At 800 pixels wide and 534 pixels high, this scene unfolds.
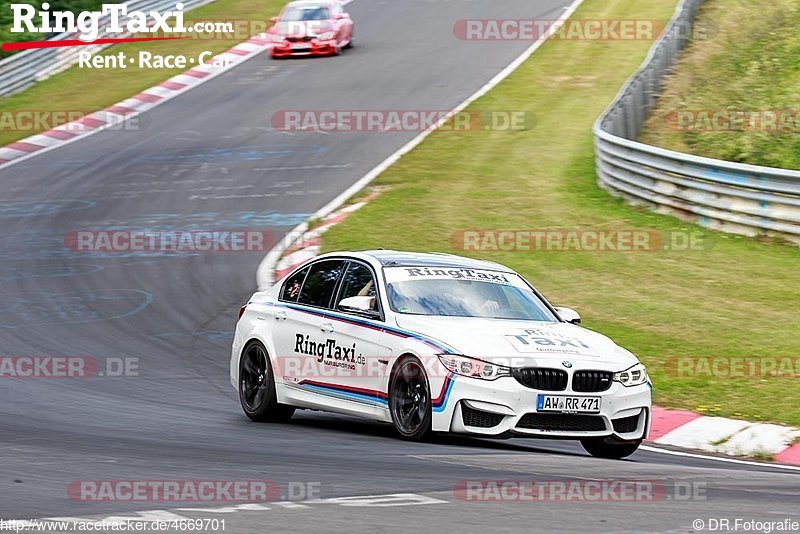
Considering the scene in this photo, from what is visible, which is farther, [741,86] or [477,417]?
[741,86]

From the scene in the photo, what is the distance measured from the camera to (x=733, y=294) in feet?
54.3

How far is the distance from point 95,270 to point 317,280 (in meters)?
8.33

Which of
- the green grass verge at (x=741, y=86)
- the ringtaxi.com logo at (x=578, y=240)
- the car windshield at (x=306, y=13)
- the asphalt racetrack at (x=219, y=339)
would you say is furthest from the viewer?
the car windshield at (x=306, y=13)

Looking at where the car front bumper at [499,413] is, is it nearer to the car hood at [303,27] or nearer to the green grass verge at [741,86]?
the green grass verge at [741,86]

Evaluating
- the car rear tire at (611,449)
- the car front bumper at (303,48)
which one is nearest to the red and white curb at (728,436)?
the car rear tire at (611,449)

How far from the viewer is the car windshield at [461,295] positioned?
34.2 ft

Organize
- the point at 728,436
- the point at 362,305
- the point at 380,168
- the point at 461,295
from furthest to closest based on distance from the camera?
the point at 380,168 → the point at 728,436 → the point at 461,295 → the point at 362,305

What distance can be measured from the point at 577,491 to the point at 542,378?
2.11 m

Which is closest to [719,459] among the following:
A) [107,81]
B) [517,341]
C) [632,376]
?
[632,376]

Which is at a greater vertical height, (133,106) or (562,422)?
(562,422)

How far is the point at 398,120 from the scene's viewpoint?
99.7ft

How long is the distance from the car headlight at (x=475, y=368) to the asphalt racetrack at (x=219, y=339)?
20.3 inches

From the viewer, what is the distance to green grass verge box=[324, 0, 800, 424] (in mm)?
13555

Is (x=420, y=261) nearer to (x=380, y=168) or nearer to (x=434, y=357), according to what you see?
(x=434, y=357)
